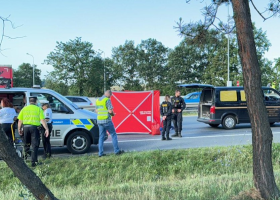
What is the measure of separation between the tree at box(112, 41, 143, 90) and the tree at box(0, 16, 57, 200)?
53096 mm

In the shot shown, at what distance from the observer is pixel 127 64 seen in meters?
57.4

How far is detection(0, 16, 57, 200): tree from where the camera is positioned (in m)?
3.02

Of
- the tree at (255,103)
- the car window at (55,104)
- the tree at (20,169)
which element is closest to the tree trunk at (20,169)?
the tree at (20,169)

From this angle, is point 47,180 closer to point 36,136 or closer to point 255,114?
point 36,136

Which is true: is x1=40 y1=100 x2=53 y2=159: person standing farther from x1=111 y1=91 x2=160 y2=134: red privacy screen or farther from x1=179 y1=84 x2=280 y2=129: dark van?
x1=179 y1=84 x2=280 y2=129: dark van

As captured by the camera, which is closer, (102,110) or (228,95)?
(102,110)

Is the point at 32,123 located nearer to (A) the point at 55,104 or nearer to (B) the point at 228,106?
(A) the point at 55,104

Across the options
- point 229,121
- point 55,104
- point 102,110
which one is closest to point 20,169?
point 102,110

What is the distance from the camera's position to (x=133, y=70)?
5709 cm

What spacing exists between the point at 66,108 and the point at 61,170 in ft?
6.40

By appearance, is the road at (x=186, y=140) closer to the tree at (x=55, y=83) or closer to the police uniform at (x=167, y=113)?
the police uniform at (x=167, y=113)

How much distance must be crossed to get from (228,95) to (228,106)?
47cm

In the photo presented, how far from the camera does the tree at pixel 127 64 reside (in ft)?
187

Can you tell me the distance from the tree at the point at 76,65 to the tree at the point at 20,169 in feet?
139
